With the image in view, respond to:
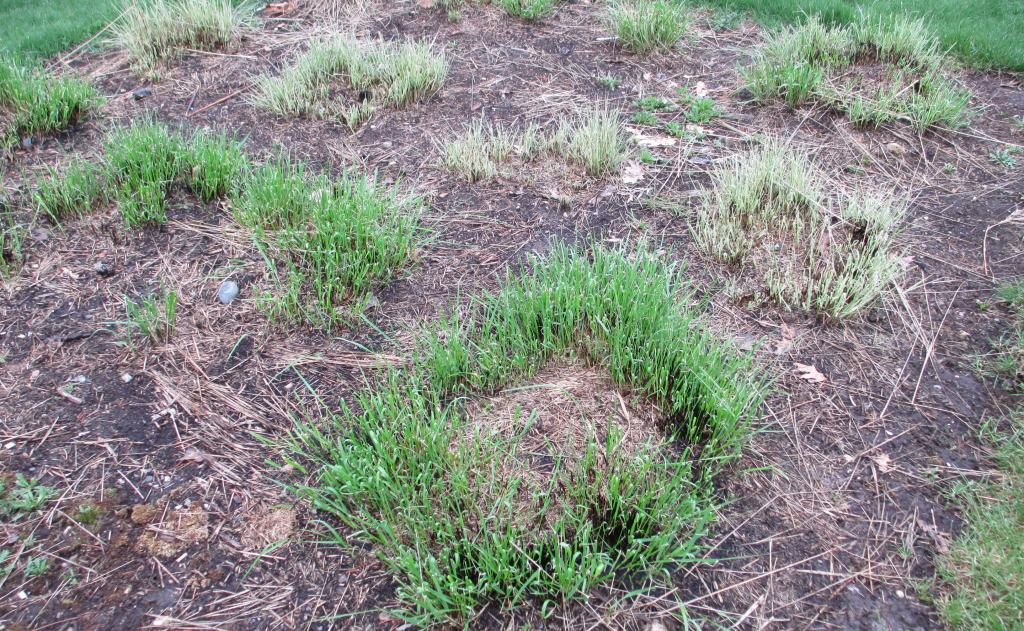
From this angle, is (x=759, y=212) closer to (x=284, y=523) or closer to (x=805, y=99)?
(x=805, y=99)

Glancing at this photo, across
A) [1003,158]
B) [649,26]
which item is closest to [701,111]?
[649,26]

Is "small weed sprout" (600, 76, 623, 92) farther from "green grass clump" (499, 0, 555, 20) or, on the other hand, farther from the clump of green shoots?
the clump of green shoots

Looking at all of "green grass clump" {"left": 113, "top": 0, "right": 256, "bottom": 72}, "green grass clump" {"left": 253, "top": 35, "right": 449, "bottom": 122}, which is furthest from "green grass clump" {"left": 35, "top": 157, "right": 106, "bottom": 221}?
"green grass clump" {"left": 113, "top": 0, "right": 256, "bottom": 72}

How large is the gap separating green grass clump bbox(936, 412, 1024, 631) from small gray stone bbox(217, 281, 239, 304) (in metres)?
2.82

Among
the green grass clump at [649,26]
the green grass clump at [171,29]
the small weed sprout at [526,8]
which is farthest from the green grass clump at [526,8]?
the green grass clump at [171,29]

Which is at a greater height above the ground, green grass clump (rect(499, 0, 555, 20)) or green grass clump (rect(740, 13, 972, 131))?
green grass clump (rect(499, 0, 555, 20))

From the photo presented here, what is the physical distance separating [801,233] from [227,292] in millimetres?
2669

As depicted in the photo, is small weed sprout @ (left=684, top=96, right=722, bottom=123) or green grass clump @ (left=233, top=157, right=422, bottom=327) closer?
green grass clump @ (left=233, top=157, right=422, bottom=327)

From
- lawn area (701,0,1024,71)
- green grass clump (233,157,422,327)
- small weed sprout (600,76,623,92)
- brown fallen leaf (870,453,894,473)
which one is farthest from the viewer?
lawn area (701,0,1024,71)

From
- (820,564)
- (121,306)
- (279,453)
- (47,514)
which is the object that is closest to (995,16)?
(820,564)

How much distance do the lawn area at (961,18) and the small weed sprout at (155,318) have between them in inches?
172

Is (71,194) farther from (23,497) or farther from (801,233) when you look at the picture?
(801,233)

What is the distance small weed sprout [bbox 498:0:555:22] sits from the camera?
4.79 metres

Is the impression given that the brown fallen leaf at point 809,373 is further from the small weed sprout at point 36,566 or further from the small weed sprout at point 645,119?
the small weed sprout at point 36,566
